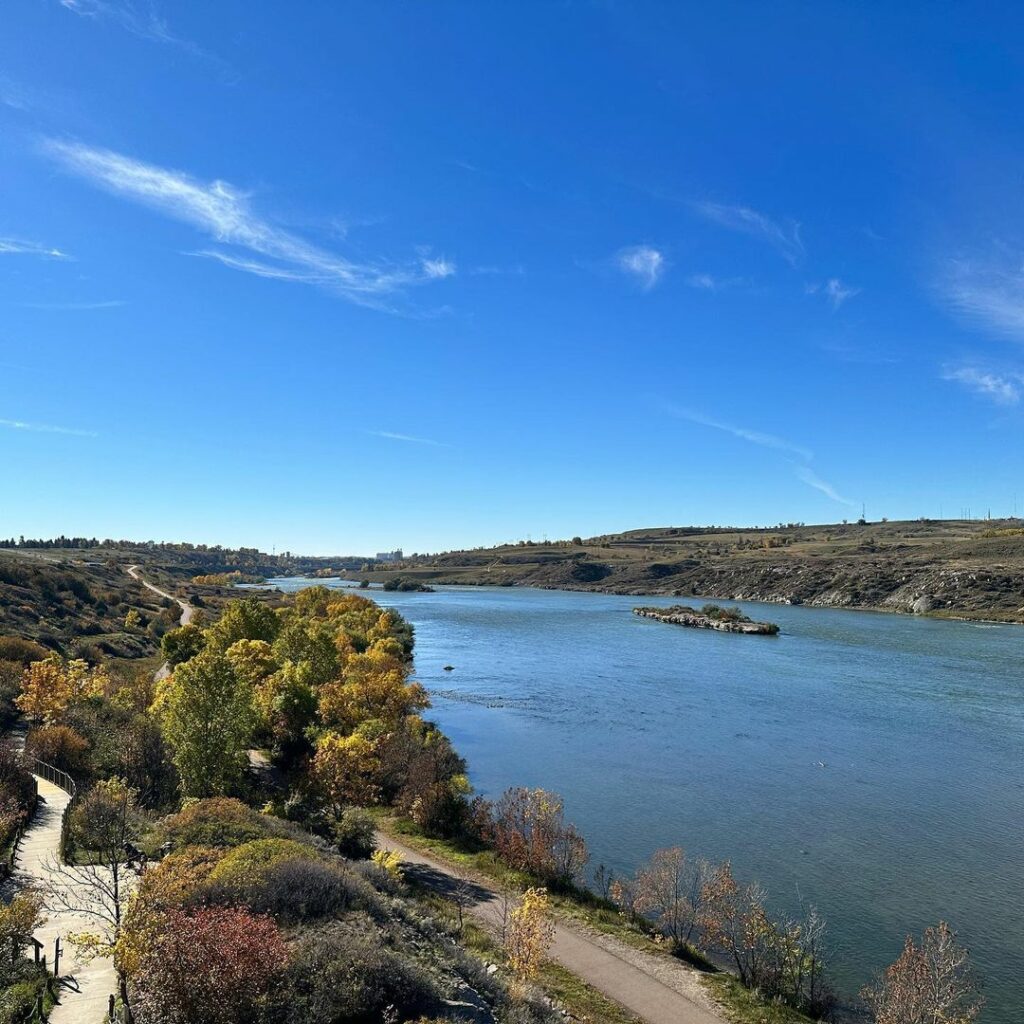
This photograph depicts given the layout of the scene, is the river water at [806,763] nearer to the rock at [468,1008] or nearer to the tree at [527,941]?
the tree at [527,941]

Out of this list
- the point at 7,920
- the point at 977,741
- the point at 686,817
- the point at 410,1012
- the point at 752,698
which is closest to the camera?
the point at 410,1012

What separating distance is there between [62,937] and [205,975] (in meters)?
8.79

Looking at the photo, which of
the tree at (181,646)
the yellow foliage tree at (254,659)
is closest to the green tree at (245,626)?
the tree at (181,646)

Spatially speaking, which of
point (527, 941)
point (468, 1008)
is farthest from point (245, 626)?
point (468, 1008)

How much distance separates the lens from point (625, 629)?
130 metres

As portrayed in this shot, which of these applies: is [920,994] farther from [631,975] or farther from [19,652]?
[19,652]

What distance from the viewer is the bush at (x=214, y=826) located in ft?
81.1

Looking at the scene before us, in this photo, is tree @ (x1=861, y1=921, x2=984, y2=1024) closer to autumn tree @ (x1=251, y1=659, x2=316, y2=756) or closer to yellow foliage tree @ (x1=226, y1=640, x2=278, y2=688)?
autumn tree @ (x1=251, y1=659, x2=316, y2=756)

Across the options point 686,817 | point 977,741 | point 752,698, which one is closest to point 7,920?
point 686,817

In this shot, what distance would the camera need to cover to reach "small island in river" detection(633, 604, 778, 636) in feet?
406

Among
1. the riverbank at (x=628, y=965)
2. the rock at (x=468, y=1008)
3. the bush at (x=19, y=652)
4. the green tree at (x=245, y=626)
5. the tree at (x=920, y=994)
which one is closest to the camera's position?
the rock at (x=468, y=1008)

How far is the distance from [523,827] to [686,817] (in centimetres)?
980

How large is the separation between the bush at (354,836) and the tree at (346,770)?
384 cm

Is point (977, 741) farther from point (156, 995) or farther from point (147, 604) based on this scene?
point (147, 604)
